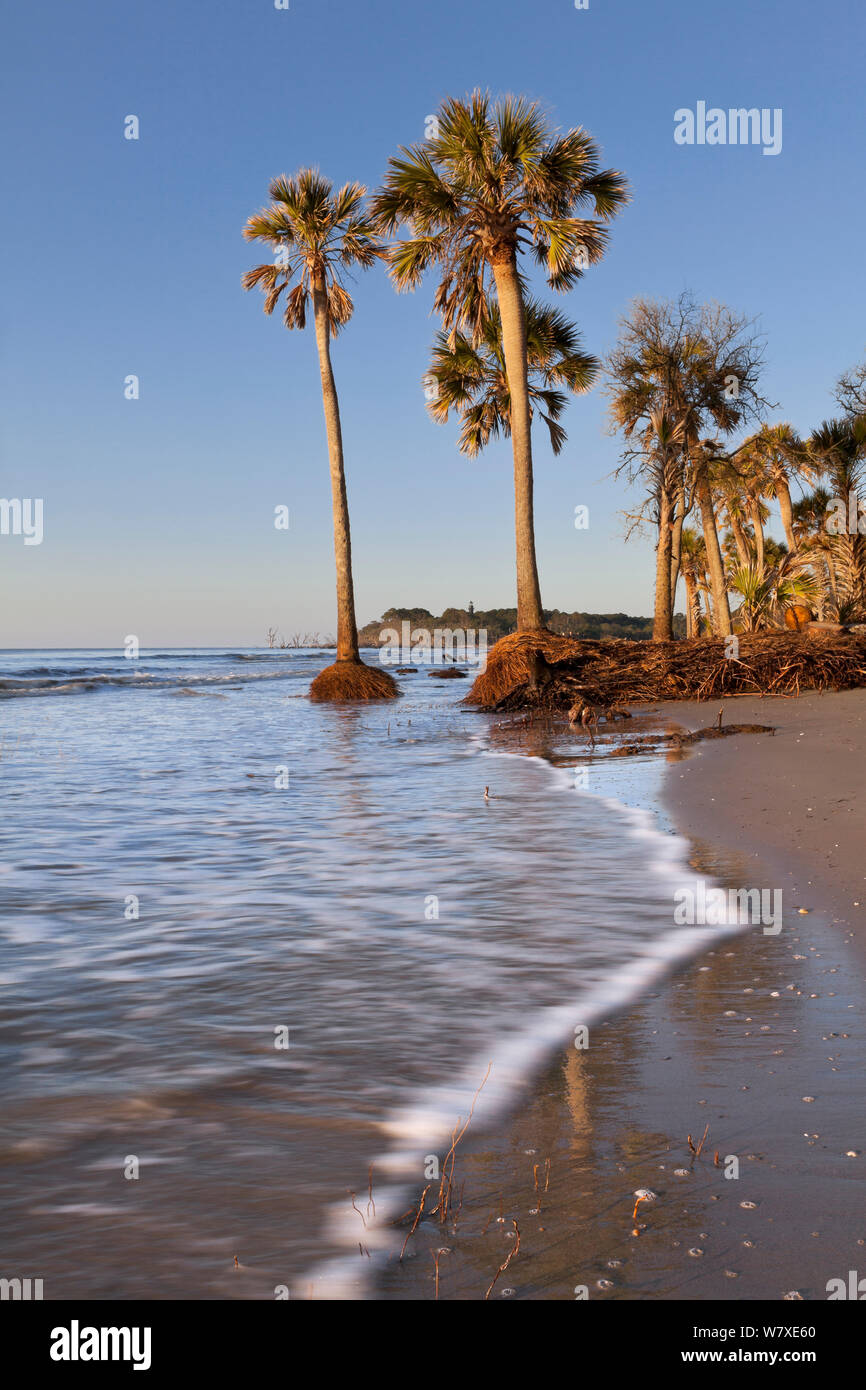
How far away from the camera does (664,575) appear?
2617cm

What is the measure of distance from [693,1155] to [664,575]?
2471 cm

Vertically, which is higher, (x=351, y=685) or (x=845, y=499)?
(x=845, y=499)

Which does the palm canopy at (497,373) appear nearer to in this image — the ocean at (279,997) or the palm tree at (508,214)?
the palm tree at (508,214)

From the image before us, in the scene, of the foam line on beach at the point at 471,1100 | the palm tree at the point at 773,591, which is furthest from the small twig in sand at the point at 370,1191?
the palm tree at the point at 773,591

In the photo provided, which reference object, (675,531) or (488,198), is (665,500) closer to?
(675,531)

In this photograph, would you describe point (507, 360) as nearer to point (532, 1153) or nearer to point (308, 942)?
point (308, 942)

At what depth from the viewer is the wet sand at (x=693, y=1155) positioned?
6.79ft

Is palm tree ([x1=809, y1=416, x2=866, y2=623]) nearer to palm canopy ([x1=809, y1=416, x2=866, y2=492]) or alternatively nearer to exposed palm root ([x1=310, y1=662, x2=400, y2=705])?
palm canopy ([x1=809, y1=416, x2=866, y2=492])

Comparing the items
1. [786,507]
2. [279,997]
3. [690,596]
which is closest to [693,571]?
[690,596]

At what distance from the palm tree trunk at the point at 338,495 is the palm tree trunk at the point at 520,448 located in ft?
21.3

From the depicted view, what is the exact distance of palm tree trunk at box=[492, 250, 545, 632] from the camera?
19578 millimetres

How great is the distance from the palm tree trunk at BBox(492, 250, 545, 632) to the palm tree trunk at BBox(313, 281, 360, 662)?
21.3ft

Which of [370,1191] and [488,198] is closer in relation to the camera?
[370,1191]

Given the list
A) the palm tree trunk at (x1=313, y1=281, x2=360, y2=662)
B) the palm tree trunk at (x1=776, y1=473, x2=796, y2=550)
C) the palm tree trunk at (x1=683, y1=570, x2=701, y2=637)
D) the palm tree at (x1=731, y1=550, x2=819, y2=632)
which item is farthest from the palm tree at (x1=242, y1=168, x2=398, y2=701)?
the palm tree trunk at (x1=683, y1=570, x2=701, y2=637)
